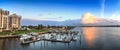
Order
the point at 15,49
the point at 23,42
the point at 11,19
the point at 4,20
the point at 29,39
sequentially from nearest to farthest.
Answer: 1. the point at 15,49
2. the point at 23,42
3. the point at 29,39
4. the point at 4,20
5. the point at 11,19

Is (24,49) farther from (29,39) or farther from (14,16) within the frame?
(14,16)

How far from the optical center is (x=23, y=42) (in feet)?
57.5

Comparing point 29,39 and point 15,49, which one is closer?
point 15,49

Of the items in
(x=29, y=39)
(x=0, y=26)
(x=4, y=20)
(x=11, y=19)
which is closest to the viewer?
(x=29, y=39)

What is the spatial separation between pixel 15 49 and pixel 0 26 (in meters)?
18.3

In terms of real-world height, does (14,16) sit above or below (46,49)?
above

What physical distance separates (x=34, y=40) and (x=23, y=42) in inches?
85.0

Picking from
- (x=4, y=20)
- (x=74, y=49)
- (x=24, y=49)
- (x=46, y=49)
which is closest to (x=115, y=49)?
(x=74, y=49)

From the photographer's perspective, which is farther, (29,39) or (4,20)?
(4,20)

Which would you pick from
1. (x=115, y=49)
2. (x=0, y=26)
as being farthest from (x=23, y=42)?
(x=0, y=26)

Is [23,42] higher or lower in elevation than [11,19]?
lower

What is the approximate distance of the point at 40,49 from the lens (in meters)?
14.0

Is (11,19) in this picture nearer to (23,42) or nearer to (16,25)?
(16,25)

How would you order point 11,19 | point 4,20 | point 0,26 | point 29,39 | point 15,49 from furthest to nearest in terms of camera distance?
point 11,19, point 4,20, point 0,26, point 29,39, point 15,49
